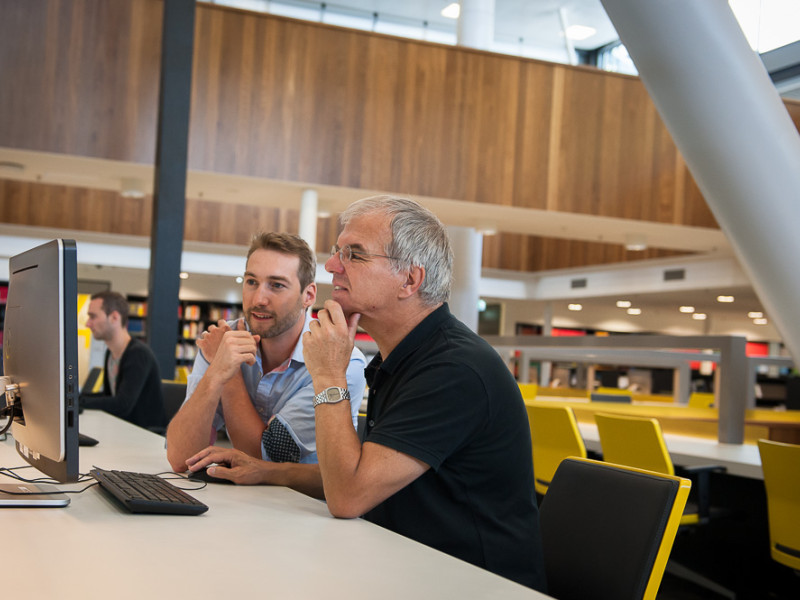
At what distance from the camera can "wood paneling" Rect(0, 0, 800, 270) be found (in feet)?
25.0

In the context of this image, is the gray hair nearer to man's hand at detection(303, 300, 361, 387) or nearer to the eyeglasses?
the eyeglasses

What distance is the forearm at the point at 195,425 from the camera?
79.6 inches

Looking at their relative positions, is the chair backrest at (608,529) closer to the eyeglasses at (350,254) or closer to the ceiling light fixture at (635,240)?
the eyeglasses at (350,254)

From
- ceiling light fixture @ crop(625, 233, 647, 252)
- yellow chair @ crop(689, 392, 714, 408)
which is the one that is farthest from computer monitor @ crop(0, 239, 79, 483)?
ceiling light fixture @ crop(625, 233, 647, 252)

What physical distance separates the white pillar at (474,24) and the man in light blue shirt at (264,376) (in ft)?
27.3

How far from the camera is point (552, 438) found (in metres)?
4.43

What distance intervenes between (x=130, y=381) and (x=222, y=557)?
3.08m

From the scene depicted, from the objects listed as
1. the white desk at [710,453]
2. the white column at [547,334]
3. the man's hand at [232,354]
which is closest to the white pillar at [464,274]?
the white desk at [710,453]

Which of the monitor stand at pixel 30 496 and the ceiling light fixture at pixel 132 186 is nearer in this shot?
the monitor stand at pixel 30 496

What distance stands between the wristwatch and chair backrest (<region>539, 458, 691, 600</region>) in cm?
51

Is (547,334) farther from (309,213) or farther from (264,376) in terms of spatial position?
(264,376)

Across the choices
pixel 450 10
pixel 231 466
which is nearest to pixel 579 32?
pixel 450 10

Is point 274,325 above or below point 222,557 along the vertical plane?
above

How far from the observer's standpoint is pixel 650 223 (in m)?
9.72
